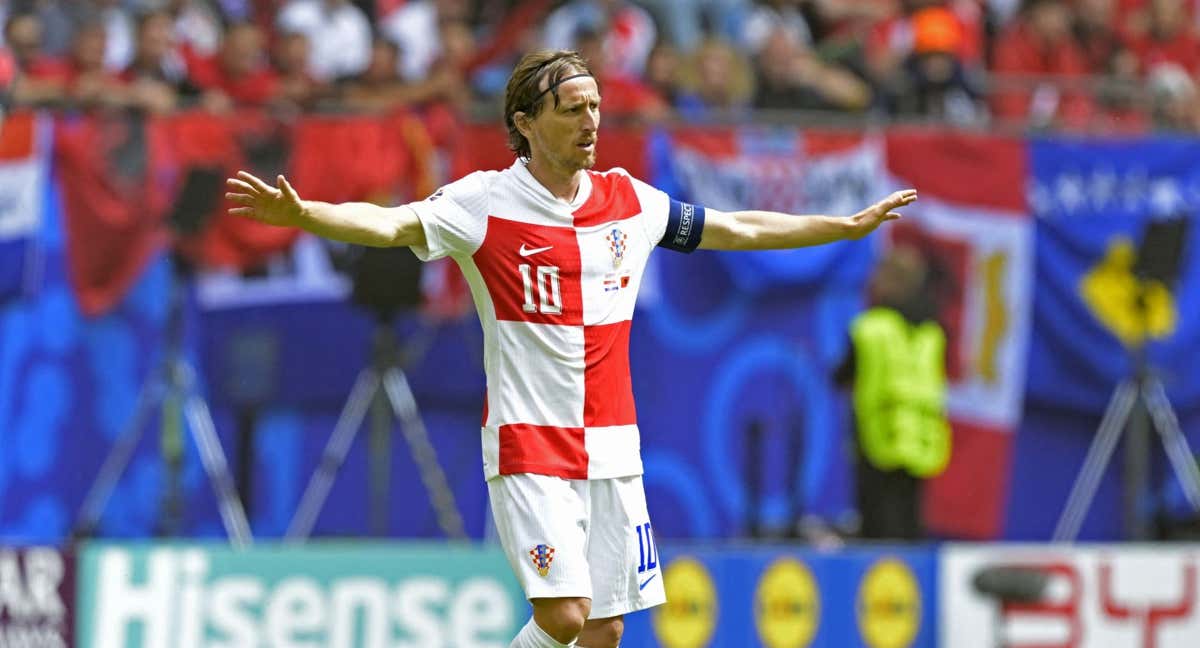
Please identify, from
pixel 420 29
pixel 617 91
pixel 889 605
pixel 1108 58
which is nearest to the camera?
pixel 889 605

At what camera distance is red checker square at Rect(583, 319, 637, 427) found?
24.7 ft

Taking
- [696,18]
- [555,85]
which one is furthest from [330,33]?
[555,85]

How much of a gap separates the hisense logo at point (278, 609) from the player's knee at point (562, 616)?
11.7 ft

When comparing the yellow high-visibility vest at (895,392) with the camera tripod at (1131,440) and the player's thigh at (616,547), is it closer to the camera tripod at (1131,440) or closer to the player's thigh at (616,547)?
the camera tripod at (1131,440)

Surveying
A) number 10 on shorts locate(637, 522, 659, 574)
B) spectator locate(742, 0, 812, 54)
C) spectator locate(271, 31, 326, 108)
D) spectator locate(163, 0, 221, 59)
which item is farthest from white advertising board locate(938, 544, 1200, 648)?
spectator locate(163, 0, 221, 59)

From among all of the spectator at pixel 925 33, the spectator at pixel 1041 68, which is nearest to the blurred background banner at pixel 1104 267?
the spectator at pixel 925 33

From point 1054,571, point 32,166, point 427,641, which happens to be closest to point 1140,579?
point 1054,571

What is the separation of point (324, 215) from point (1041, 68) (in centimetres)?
1154

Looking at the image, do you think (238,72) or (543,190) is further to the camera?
(238,72)

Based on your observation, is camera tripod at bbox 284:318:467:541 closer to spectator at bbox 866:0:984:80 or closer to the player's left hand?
spectator at bbox 866:0:984:80

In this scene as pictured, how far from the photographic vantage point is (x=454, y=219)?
7.36m

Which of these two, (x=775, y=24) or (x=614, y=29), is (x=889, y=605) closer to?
Answer: (x=614, y=29)

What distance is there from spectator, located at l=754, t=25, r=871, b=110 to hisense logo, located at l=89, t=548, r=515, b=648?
5.53 meters

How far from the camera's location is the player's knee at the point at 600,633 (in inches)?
299
